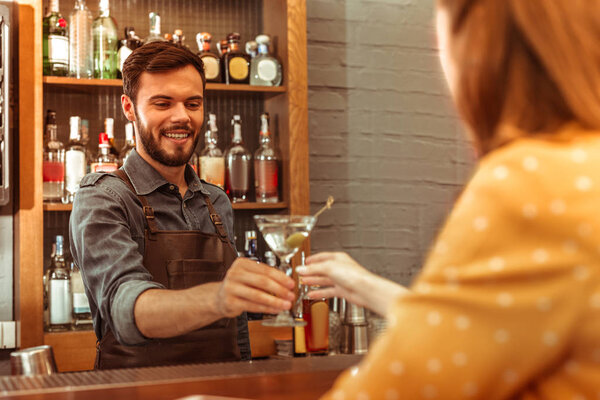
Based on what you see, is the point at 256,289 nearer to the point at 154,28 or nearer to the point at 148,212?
the point at 148,212

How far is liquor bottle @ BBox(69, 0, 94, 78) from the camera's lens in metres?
2.39

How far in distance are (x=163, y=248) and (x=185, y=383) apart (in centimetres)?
80

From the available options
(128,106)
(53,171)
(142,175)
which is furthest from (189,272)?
(53,171)

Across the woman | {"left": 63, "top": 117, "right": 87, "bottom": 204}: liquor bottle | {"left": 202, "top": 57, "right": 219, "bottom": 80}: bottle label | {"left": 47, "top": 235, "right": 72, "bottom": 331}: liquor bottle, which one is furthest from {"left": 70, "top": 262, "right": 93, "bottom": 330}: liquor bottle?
the woman

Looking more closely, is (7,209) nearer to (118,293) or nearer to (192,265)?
(192,265)

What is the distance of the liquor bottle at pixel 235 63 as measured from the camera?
101 inches

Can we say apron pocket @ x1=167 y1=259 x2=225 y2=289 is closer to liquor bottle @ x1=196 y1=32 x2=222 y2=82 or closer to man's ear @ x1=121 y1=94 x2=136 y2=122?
man's ear @ x1=121 y1=94 x2=136 y2=122

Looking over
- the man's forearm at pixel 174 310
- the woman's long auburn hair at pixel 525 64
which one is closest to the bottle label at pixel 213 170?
the man's forearm at pixel 174 310

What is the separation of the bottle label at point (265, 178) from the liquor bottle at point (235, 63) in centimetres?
32

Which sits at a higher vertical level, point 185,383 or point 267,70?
point 267,70

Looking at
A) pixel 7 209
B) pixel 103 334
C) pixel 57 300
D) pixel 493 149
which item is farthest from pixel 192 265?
pixel 493 149

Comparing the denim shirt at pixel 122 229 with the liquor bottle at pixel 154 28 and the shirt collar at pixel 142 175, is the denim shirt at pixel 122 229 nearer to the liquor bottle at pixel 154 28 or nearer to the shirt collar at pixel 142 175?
the shirt collar at pixel 142 175

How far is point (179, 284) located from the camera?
184 centimetres

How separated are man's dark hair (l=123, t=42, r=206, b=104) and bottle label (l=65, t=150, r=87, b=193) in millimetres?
457
